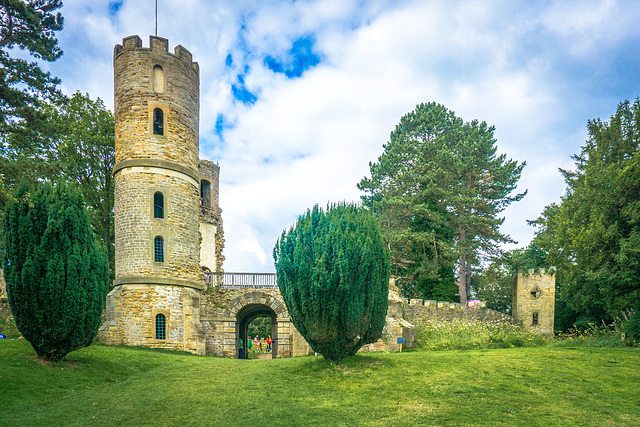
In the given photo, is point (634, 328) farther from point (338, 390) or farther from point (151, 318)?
point (151, 318)

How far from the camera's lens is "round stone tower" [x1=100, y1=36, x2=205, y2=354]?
20.2 m

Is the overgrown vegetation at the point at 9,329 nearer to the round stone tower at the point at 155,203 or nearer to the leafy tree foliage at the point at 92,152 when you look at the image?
the round stone tower at the point at 155,203

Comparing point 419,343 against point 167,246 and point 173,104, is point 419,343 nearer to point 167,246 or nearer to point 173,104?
point 167,246

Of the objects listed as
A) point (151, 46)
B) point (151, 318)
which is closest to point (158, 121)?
point (151, 46)

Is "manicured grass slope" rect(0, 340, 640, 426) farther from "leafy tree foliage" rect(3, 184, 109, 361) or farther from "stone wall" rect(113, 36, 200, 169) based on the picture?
"stone wall" rect(113, 36, 200, 169)

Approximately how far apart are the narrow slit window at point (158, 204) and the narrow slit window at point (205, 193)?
790 centimetres

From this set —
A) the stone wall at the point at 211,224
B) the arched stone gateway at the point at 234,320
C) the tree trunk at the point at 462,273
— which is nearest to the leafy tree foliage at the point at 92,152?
the stone wall at the point at 211,224

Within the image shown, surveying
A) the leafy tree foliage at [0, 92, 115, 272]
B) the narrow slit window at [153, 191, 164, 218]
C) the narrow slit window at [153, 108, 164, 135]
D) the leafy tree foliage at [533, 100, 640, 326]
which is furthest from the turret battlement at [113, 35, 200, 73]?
the leafy tree foliage at [533, 100, 640, 326]

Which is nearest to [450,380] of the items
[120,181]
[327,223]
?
[327,223]

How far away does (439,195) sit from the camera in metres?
33.0

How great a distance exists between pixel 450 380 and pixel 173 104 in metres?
16.7

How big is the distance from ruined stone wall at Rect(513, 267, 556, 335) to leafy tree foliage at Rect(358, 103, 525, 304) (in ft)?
13.3

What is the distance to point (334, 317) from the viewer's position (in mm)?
12656

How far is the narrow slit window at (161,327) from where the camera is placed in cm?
2014
